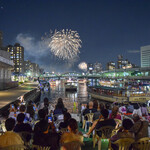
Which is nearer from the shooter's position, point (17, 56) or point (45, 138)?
point (45, 138)

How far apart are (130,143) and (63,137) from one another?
1.65 meters

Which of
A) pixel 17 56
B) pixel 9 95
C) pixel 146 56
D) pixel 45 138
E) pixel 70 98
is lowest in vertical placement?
pixel 70 98

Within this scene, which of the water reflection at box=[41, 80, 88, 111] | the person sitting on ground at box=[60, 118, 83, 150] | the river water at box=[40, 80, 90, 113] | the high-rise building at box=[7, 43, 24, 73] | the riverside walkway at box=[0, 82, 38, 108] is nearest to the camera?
the person sitting on ground at box=[60, 118, 83, 150]

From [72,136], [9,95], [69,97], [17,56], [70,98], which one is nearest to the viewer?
[72,136]

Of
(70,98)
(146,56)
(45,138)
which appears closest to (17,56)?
(70,98)

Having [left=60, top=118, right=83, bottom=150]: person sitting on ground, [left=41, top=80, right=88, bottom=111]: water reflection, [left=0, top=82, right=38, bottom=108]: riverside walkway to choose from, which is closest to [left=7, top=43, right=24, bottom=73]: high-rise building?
[left=41, top=80, right=88, bottom=111]: water reflection

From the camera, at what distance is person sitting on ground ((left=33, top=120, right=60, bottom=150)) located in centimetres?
389

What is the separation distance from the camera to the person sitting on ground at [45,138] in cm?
389

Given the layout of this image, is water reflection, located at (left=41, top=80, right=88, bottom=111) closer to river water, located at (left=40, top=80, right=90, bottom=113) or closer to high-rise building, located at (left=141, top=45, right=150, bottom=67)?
river water, located at (left=40, top=80, right=90, bottom=113)

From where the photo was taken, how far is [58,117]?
656cm

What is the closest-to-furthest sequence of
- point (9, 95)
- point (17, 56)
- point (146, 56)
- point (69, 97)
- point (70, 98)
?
point (9, 95) → point (70, 98) → point (69, 97) → point (17, 56) → point (146, 56)

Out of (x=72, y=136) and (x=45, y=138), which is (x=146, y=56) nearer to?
(x=72, y=136)

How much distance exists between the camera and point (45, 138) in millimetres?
3908

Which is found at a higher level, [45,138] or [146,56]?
[146,56]
